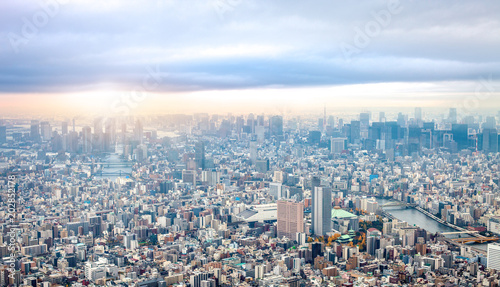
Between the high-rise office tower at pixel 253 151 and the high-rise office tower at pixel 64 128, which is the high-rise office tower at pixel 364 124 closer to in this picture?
the high-rise office tower at pixel 253 151

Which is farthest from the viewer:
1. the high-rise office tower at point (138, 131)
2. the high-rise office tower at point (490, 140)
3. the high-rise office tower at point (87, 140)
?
the high-rise office tower at point (138, 131)

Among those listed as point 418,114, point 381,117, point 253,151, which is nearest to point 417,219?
point 418,114

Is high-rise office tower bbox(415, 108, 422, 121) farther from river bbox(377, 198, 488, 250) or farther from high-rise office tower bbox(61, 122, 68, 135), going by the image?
high-rise office tower bbox(61, 122, 68, 135)

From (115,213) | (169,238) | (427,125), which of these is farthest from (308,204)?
(427,125)

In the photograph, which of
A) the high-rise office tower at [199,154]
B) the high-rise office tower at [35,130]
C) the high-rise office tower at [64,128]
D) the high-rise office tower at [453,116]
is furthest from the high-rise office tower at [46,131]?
the high-rise office tower at [453,116]

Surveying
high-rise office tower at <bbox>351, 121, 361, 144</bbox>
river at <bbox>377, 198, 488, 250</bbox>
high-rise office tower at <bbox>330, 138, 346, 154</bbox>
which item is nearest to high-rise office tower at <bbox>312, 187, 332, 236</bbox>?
river at <bbox>377, 198, 488, 250</bbox>

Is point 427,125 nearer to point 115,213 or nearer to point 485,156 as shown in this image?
point 485,156
